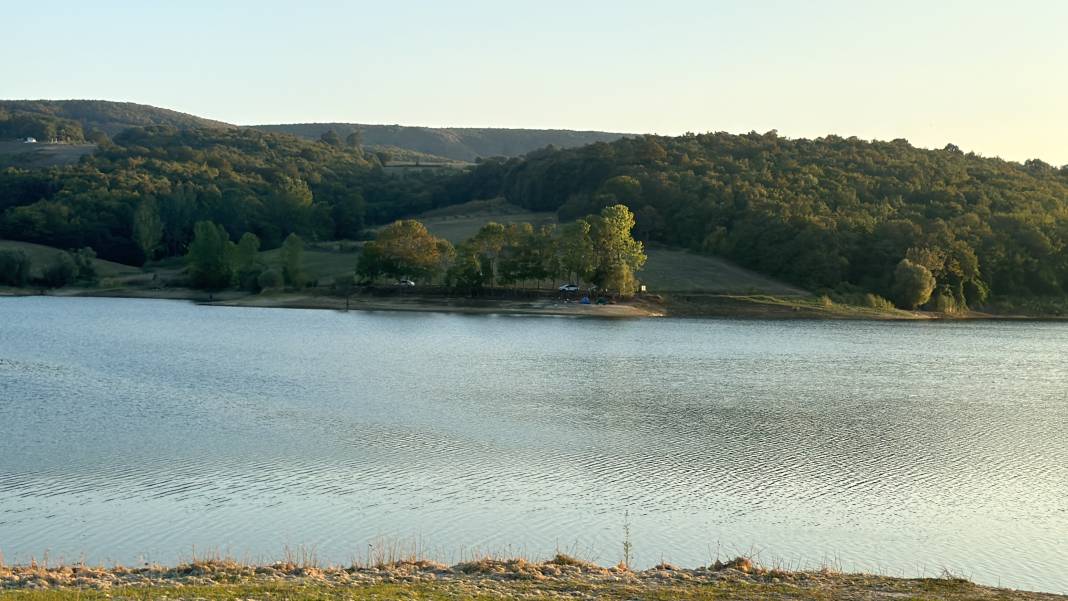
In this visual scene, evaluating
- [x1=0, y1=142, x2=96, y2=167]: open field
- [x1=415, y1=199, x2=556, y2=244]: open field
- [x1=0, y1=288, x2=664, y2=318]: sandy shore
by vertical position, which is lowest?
[x1=0, y1=288, x2=664, y2=318]: sandy shore

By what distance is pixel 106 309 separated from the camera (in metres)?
90.8

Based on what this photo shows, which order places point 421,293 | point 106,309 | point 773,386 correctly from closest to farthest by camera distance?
point 773,386, point 106,309, point 421,293

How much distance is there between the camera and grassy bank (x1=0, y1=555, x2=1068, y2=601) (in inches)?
569

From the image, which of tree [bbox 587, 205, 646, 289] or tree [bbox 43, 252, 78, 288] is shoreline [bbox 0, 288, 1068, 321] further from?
tree [bbox 43, 252, 78, 288]

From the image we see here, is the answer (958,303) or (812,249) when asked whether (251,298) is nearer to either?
(812,249)

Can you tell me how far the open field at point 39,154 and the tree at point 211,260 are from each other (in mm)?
72554

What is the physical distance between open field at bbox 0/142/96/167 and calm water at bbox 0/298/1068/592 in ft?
412

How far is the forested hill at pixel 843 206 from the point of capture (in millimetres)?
111125

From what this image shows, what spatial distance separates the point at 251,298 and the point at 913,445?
82.3 metres

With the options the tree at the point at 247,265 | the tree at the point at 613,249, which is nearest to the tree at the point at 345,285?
the tree at the point at 247,265

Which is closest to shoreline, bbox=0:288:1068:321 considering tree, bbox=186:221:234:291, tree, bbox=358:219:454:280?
tree, bbox=358:219:454:280

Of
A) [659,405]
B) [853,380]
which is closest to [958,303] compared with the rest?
[853,380]

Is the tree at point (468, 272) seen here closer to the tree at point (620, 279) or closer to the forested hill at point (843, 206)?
the tree at point (620, 279)

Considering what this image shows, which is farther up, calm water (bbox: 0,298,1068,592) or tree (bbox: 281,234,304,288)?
tree (bbox: 281,234,304,288)
